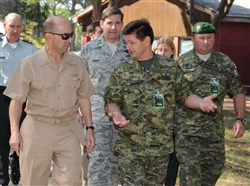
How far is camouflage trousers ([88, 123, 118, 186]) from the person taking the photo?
579 cm

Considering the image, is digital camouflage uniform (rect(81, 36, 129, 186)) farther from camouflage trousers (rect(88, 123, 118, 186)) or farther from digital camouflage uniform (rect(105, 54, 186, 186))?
digital camouflage uniform (rect(105, 54, 186, 186))

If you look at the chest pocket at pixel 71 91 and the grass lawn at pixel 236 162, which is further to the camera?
the grass lawn at pixel 236 162

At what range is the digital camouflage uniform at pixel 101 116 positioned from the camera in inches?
228

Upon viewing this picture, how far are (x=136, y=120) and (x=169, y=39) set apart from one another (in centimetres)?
205

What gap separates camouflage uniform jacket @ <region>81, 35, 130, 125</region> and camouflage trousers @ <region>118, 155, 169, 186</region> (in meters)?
1.19

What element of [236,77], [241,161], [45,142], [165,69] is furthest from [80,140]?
[241,161]

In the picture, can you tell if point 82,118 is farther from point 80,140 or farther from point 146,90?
point 146,90

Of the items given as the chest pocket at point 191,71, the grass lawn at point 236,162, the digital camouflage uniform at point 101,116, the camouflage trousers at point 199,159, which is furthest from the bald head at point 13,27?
the grass lawn at point 236,162

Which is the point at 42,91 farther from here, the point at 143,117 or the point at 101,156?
the point at 101,156

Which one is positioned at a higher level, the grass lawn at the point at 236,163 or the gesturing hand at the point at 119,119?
the gesturing hand at the point at 119,119

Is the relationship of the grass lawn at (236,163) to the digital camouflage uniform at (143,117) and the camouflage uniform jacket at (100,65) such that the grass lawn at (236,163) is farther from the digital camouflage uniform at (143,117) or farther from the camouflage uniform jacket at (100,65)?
the digital camouflage uniform at (143,117)

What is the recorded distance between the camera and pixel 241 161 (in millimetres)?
9320

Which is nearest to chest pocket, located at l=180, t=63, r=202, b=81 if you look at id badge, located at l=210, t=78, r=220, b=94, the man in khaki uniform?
id badge, located at l=210, t=78, r=220, b=94

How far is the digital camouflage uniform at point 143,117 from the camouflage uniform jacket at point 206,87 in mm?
779
